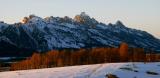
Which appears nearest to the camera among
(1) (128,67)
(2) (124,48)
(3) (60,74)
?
(3) (60,74)

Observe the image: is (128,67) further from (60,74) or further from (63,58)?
(63,58)

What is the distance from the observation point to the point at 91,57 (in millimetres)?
193500

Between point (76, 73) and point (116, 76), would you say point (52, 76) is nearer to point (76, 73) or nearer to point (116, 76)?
point (76, 73)

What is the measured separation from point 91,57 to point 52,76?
141389 mm

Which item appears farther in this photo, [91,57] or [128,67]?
[91,57]

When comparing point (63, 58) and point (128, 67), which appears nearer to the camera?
point (128, 67)

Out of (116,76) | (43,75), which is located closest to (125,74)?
(116,76)

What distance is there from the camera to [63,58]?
198375 millimetres

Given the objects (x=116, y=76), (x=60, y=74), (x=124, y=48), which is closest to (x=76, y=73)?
(x=60, y=74)

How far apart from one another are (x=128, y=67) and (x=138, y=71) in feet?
12.6

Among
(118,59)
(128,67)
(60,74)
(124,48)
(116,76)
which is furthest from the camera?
(124,48)

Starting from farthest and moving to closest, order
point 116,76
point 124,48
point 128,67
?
point 124,48, point 128,67, point 116,76

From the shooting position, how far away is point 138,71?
5572 centimetres

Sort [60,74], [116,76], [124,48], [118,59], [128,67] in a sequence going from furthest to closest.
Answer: [124,48]
[118,59]
[128,67]
[60,74]
[116,76]
